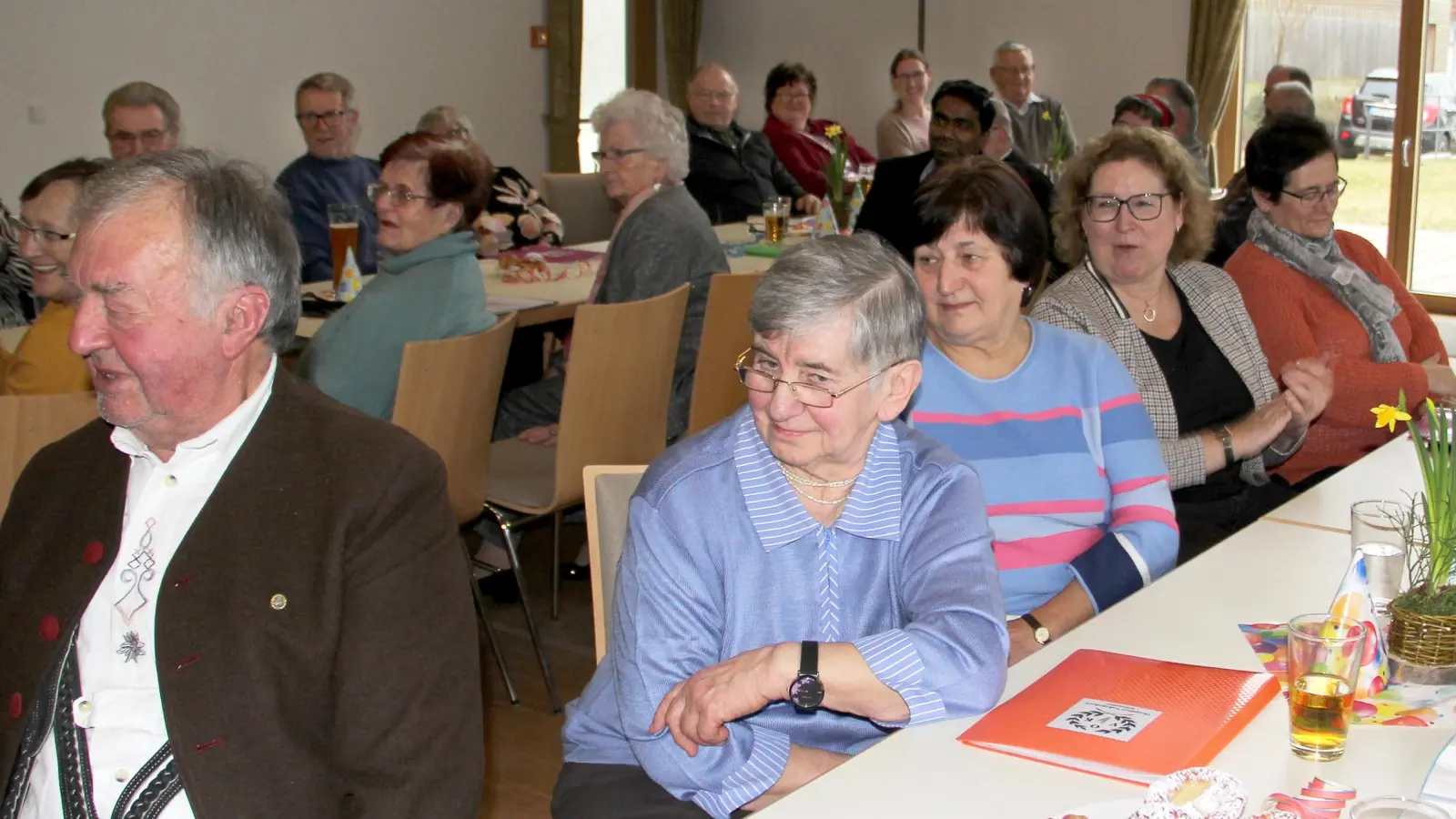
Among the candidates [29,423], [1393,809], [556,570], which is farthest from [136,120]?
[1393,809]

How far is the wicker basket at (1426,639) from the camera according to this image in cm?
164

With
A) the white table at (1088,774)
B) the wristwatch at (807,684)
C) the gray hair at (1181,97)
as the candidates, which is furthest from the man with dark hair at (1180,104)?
the wristwatch at (807,684)

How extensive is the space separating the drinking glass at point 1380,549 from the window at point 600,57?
813 centimetres

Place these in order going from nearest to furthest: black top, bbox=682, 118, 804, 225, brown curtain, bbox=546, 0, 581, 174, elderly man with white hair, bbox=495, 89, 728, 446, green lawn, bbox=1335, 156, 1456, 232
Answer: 1. elderly man with white hair, bbox=495, 89, 728, 446
2. black top, bbox=682, 118, 804, 225
3. green lawn, bbox=1335, 156, 1456, 232
4. brown curtain, bbox=546, 0, 581, 174

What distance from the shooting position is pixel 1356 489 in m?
2.48

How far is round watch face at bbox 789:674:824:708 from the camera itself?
5.17ft

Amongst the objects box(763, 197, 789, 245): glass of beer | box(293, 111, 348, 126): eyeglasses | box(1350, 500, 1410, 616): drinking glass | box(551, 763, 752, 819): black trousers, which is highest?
box(293, 111, 348, 126): eyeglasses

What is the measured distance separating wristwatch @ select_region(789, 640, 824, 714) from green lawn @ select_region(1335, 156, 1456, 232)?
290 inches

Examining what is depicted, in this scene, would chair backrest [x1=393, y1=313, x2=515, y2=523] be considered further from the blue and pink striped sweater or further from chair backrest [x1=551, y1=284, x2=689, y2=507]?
the blue and pink striped sweater

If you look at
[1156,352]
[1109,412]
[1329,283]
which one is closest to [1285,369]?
[1156,352]

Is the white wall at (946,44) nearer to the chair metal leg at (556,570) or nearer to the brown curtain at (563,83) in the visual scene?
the brown curtain at (563,83)

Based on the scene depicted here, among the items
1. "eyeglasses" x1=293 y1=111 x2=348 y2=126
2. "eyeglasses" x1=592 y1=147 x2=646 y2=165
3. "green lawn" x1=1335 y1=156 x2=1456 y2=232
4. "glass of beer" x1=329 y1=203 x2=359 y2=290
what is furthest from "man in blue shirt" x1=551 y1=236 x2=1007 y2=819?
"green lawn" x1=1335 y1=156 x2=1456 y2=232

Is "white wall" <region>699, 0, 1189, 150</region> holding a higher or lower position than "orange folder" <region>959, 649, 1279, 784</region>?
higher

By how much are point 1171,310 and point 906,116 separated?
234 inches
